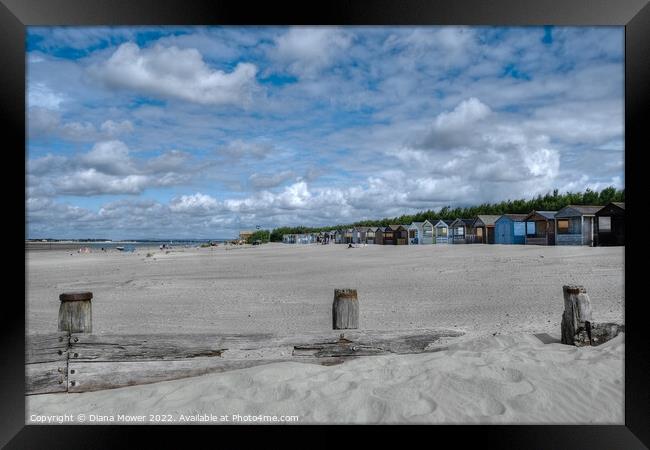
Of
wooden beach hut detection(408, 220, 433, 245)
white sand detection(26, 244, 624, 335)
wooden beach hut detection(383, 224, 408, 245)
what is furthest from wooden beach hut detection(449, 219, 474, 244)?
white sand detection(26, 244, 624, 335)

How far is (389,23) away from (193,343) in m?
4.23

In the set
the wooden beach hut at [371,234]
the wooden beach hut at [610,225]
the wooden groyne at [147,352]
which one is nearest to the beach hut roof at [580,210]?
the wooden beach hut at [610,225]

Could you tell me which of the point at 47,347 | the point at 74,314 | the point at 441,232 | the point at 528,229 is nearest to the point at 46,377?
the point at 47,347

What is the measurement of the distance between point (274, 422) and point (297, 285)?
13.3 meters

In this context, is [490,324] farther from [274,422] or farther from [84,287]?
[84,287]

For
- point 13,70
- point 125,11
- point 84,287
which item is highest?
point 125,11

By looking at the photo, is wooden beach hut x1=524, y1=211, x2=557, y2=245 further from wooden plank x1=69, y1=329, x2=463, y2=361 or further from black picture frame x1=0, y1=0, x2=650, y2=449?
black picture frame x1=0, y1=0, x2=650, y2=449

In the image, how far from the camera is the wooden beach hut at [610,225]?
30.2 m

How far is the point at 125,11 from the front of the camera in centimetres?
393

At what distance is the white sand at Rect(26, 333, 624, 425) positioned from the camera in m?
4.17

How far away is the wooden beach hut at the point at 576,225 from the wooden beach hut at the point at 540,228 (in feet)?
3.03

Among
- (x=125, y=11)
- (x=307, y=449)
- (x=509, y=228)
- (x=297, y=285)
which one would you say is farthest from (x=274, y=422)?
(x=509, y=228)

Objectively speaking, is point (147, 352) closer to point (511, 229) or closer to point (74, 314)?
point (74, 314)

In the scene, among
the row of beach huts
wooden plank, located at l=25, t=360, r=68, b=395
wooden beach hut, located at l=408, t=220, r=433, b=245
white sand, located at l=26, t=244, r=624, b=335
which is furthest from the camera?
wooden beach hut, located at l=408, t=220, r=433, b=245
